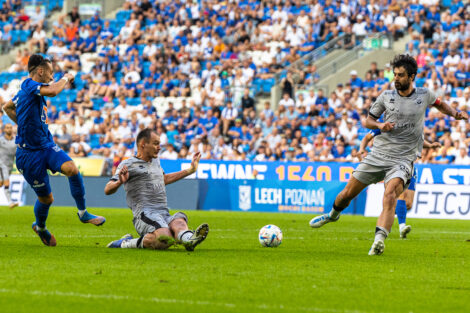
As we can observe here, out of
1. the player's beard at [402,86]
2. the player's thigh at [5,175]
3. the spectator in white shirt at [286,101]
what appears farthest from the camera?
the spectator in white shirt at [286,101]

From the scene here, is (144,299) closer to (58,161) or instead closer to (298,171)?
(58,161)

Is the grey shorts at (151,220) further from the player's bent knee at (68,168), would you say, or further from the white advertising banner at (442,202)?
the white advertising banner at (442,202)

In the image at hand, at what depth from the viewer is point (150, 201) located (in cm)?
1154

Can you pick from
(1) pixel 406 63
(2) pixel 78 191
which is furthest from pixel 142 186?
(1) pixel 406 63

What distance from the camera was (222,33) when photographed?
35.2 m

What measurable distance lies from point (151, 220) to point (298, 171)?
1470cm

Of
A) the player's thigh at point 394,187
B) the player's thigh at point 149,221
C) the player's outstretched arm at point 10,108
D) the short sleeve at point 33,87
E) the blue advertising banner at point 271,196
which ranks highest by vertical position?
the short sleeve at point 33,87

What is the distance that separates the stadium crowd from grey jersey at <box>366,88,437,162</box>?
540 inches

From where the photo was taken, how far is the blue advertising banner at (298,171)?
2375 centimetres

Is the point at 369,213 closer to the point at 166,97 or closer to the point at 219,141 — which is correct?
the point at 219,141

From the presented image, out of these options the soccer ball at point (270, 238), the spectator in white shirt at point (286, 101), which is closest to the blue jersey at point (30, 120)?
the soccer ball at point (270, 238)

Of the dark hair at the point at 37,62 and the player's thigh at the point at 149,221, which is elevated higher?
the dark hair at the point at 37,62

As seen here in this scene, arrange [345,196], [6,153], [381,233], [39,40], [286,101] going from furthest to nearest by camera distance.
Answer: [39,40] → [286,101] → [6,153] → [345,196] → [381,233]

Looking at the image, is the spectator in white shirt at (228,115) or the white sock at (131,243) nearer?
the white sock at (131,243)
